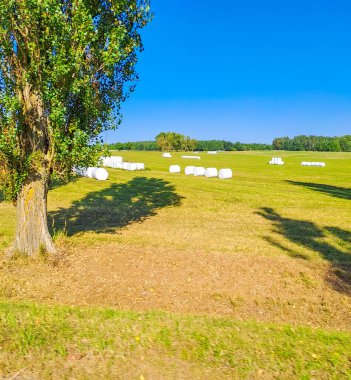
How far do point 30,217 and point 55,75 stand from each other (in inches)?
186

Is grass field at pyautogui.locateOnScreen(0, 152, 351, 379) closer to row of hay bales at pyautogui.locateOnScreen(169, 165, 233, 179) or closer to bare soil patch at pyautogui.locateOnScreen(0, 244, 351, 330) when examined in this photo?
bare soil patch at pyautogui.locateOnScreen(0, 244, 351, 330)

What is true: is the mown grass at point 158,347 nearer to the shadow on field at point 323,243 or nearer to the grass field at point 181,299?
the grass field at point 181,299

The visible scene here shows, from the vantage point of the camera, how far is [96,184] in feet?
111

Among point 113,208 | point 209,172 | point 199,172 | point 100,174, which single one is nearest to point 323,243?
point 113,208

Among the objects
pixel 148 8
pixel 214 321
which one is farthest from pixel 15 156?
pixel 214 321

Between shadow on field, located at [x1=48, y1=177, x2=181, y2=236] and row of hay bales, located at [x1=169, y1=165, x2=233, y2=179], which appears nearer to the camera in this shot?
shadow on field, located at [x1=48, y1=177, x2=181, y2=236]

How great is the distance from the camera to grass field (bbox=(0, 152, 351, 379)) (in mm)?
5918

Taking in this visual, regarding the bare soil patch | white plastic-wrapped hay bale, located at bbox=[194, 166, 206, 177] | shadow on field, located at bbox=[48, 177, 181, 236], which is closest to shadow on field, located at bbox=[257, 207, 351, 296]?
the bare soil patch

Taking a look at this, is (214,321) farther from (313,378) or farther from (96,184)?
(96,184)

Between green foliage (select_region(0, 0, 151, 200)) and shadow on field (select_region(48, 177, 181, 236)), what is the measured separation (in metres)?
3.70

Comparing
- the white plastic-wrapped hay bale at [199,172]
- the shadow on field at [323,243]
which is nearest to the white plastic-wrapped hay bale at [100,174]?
the white plastic-wrapped hay bale at [199,172]

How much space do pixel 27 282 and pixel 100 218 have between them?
9.24 meters

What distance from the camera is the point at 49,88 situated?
34.7 ft

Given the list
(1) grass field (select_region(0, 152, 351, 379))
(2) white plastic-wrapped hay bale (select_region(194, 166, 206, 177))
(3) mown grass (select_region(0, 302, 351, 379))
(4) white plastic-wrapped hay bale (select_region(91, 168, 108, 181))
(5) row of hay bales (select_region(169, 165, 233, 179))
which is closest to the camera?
(3) mown grass (select_region(0, 302, 351, 379))
